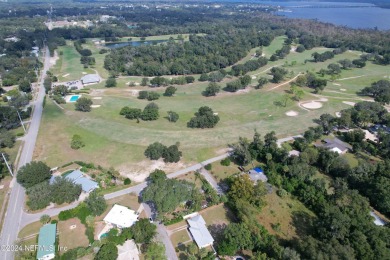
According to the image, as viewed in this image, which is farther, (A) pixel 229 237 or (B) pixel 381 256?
(A) pixel 229 237

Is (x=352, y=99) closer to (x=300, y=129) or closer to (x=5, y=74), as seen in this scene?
(x=300, y=129)

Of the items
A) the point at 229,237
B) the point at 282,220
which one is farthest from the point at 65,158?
the point at 282,220

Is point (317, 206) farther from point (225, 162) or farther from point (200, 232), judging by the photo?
point (200, 232)

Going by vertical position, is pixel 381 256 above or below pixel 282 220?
above

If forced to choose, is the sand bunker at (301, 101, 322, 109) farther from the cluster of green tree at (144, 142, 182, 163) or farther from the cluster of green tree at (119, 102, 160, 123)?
the cluster of green tree at (144, 142, 182, 163)

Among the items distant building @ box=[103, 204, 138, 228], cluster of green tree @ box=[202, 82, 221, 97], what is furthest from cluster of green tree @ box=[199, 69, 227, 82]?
distant building @ box=[103, 204, 138, 228]

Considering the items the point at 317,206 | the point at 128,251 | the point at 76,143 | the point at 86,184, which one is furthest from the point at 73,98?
the point at 317,206

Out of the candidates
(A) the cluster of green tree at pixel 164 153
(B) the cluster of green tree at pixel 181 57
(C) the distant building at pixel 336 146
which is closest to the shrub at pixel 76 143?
(A) the cluster of green tree at pixel 164 153
